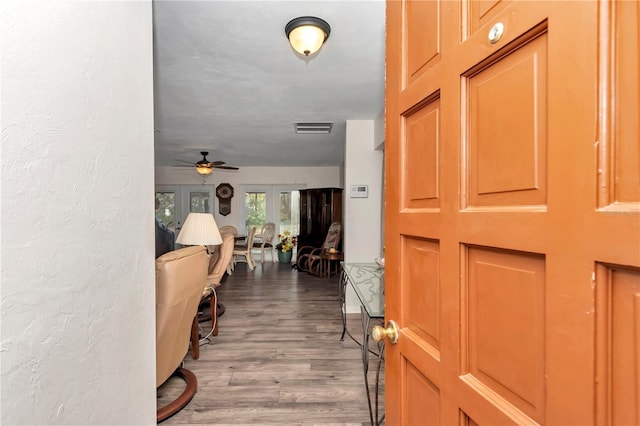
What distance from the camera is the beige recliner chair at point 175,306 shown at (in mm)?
1662

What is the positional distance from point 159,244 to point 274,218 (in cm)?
415

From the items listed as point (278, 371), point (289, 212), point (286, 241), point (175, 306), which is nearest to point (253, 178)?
point (289, 212)

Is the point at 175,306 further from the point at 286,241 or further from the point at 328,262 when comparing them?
the point at 286,241

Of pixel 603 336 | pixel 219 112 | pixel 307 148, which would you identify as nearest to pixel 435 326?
pixel 603 336

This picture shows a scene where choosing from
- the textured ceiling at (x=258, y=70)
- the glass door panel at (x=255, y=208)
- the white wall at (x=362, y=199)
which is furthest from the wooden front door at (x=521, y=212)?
the glass door panel at (x=255, y=208)

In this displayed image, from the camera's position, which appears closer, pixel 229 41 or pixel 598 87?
pixel 598 87

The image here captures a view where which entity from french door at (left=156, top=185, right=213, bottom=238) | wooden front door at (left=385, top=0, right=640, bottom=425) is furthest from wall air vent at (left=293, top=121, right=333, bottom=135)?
french door at (left=156, top=185, right=213, bottom=238)

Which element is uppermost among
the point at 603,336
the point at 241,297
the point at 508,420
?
the point at 603,336

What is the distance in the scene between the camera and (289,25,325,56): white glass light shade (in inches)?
64.6

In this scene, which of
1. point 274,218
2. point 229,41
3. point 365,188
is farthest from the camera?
point 274,218

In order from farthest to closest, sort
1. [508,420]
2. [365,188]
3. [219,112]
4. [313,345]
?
[365,188] < [219,112] < [313,345] < [508,420]

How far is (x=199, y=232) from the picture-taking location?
279 cm

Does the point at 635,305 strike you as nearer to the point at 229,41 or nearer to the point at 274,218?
the point at 229,41

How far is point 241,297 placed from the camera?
4250mm
